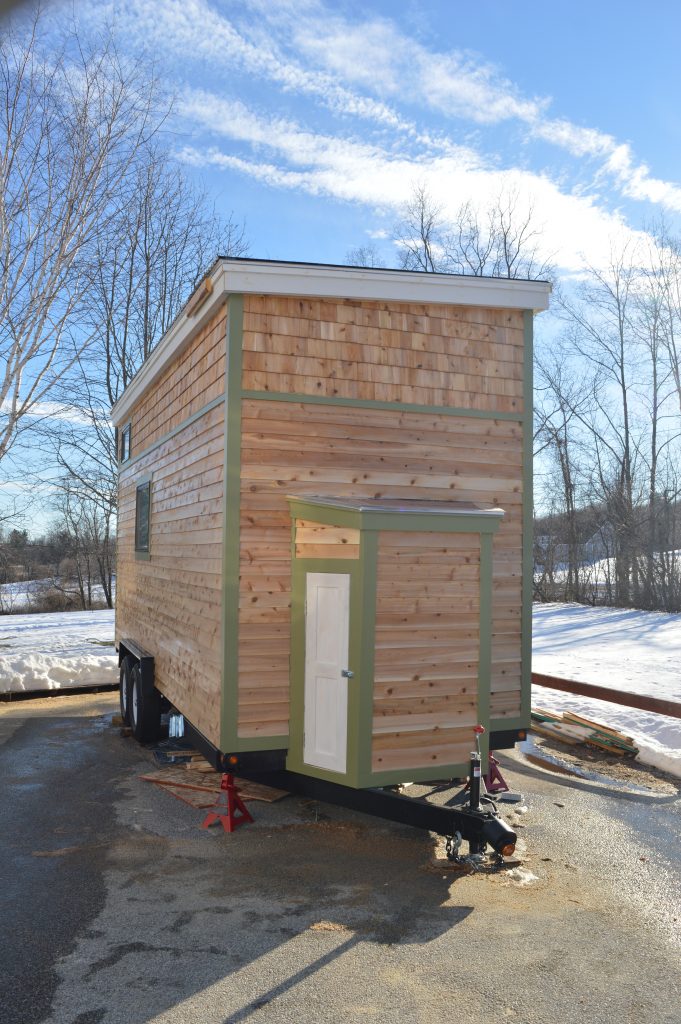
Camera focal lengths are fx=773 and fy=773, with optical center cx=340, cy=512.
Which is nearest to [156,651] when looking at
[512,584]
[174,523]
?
[174,523]

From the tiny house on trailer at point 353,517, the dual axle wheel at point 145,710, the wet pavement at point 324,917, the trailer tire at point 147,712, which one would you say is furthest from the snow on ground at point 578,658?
the trailer tire at point 147,712

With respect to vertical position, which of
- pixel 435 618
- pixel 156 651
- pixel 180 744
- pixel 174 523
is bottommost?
pixel 180 744

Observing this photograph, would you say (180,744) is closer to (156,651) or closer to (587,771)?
(156,651)

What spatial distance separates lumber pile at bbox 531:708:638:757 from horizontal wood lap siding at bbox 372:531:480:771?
3463 mm

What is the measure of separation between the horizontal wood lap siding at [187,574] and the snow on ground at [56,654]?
3.11 metres

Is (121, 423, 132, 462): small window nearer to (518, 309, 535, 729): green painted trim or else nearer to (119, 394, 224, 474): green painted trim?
(119, 394, 224, 474): green painted trim

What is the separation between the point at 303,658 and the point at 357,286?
10.5 ft

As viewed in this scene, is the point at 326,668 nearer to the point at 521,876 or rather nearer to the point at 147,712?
the point at 521,876

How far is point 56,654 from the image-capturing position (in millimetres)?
15172

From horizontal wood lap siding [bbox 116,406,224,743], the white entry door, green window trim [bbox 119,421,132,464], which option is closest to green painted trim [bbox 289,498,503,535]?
the white entry door

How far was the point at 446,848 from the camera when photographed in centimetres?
581

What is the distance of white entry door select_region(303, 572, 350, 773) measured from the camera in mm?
5867

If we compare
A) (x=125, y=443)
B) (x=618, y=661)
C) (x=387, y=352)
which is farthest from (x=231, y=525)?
(x=618, y=661)

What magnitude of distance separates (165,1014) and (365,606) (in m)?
2.86
